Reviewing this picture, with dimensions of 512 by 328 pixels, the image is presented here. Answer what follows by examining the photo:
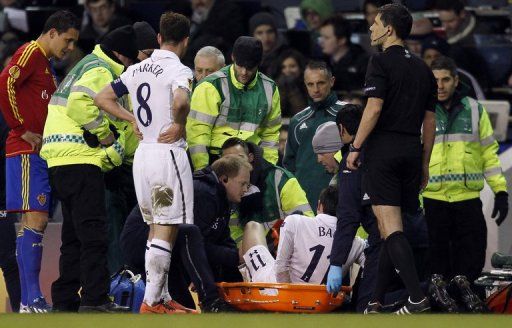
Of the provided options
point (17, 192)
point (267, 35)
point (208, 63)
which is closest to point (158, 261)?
point (17, 192)

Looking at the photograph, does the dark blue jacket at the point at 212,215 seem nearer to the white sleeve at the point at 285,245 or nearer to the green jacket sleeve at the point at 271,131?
the white sleeve at the point at 285,245

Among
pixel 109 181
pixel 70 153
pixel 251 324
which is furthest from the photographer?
pixel 109 181

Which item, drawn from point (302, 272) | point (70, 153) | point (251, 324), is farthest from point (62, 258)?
point (251, 324)

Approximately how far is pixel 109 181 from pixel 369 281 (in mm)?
2186

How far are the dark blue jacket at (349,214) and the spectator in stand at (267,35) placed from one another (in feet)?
16.1

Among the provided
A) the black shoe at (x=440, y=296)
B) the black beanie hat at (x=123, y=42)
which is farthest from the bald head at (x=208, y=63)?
the black shoe at (x=440, y=296)

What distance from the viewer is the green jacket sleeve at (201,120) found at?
10992 mm

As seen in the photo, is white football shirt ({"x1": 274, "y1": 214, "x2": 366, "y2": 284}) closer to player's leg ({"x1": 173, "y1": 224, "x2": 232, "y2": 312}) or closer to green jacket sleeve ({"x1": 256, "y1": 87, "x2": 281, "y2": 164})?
player's leg ({"x1": 173, "y1": 224, "x2": 232, "y2": 312})

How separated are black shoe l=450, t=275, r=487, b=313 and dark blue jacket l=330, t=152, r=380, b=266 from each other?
2.01ft

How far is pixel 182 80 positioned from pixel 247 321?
8.34 feet

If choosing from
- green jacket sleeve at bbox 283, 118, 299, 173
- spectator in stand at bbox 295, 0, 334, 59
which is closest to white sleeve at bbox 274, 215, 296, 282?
green jacket sleeve at bbox 283, 118, 299, 173

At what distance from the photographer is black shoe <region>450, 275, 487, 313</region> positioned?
955 cm

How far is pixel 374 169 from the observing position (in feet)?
30.3

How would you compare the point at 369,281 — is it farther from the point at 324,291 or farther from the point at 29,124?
the point at 29,124
